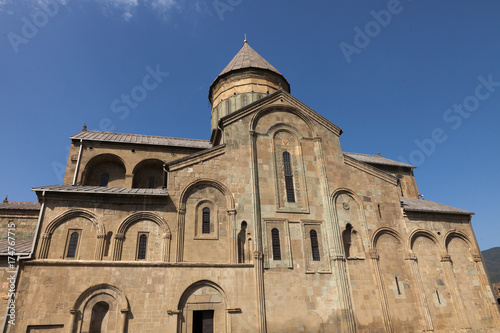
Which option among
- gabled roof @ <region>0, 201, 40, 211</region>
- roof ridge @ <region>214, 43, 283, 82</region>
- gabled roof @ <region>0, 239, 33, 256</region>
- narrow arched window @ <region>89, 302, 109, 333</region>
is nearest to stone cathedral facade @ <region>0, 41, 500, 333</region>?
narrow arched window @ <region>89, 302, 109, 333</region>

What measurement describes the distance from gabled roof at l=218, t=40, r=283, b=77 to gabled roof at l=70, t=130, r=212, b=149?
5631 mm

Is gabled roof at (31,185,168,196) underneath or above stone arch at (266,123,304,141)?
underneath

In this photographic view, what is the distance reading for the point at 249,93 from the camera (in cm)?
2200

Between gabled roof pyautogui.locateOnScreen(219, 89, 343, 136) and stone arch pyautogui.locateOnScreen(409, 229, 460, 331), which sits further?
gabled roof pyautogui.locateOnScreen(219, 89, 343, 136)

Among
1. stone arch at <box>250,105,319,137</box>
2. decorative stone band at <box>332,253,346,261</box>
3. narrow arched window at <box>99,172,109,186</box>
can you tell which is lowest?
decorative stone band at <box>332,253,346,261</box>

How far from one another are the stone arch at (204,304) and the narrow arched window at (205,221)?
2086mm

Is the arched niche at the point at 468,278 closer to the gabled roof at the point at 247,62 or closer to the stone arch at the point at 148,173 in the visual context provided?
the gabled roof at the point at 247,62

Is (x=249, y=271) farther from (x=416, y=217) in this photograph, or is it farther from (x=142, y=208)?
(x=416, y=217)

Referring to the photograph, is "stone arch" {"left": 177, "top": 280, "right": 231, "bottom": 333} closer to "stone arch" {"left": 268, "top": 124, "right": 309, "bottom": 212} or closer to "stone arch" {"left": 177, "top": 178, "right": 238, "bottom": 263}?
"stone arch" {"left": 177, "top": 178, "right": 238, "bottom": 263}

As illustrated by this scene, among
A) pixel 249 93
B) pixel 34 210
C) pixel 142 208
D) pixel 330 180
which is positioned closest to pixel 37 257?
pixel 142 208

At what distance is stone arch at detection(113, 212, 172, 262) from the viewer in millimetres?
12133

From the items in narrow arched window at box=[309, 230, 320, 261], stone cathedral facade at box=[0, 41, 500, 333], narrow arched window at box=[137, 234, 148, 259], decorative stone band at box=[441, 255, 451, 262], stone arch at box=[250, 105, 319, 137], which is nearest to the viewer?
stone cathedral facade at box=[0, 41, 500, 333]

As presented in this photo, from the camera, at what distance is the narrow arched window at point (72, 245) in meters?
11.8

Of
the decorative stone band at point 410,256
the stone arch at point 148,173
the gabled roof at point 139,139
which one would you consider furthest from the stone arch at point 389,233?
the stone arch at point 148,173
